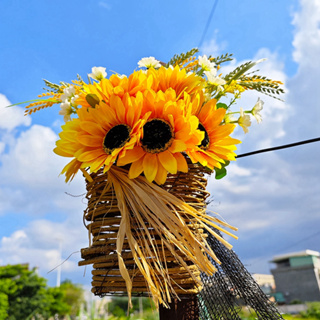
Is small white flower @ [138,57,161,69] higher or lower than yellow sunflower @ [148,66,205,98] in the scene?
higher

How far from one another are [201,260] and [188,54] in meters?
0.41

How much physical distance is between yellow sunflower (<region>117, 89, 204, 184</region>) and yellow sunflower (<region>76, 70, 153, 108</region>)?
0.04 meters

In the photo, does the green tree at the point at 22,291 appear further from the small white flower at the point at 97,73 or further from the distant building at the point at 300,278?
the small white flower at the point at 97,73

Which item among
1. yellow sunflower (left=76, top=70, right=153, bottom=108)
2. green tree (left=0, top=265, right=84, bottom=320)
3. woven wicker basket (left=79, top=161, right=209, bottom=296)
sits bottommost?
woven wicker basket (left=79, top=161, right=209, bottom=296)

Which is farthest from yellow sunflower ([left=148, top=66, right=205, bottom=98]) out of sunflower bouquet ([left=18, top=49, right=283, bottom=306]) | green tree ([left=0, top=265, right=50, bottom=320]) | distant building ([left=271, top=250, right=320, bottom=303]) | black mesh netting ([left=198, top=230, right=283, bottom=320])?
distant building ([left=271, top=250, right=320, bottom=303])

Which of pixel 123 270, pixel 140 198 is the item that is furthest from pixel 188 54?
pixel 123 270

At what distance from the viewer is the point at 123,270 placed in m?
0.44

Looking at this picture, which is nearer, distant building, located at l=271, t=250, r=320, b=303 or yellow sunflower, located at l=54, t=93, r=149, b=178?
yellow sunflower, located at l=54, t=93, r=149, b=178

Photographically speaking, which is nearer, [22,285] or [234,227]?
[234,227]

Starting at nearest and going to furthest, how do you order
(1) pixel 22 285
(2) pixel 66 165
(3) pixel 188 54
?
(2) pixel 66 165, (3) pixel 188 54, (1) pixel 22 285

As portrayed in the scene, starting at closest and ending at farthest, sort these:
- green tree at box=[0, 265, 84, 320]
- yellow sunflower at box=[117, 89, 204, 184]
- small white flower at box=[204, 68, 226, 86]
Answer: yellow sunflower at box=[117, 89, 204, 184] < small white flower at box=[204, 68, 226, 86] < green tree at box=[0, 265, 84, 320]

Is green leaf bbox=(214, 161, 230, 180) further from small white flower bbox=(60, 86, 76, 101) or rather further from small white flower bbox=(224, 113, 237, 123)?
small white flower bbox=(60, 86, 76, 101)

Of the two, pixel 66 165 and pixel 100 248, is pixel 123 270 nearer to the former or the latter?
pixel 100 248

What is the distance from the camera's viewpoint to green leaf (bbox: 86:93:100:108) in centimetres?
53
